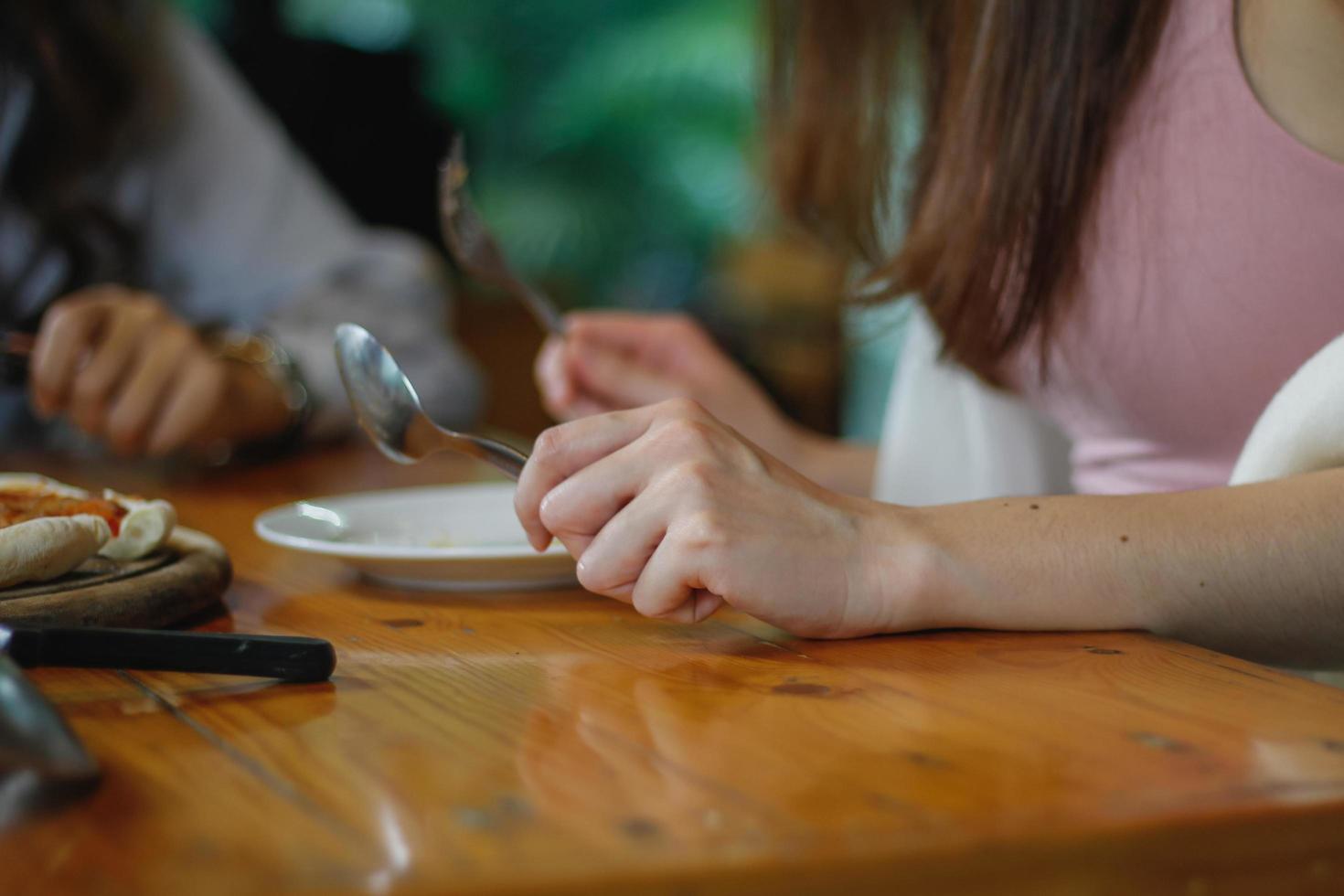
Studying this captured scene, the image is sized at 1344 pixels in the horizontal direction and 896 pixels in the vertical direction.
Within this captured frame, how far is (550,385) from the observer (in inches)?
45.8

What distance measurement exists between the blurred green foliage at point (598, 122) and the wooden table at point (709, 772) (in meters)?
3.20

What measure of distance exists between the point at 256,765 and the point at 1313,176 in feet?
2.03

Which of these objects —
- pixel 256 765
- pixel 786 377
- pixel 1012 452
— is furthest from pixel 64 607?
pixel 786 377

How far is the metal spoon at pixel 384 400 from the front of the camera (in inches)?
28.4

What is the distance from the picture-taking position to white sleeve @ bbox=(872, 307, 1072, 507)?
1.11 m

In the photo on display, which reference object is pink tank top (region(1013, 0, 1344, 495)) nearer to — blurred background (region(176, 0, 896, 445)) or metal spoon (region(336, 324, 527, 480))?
metal spoon (region(336, 324, 527, 480))

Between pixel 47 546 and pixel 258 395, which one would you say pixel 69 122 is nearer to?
pixel 258 395

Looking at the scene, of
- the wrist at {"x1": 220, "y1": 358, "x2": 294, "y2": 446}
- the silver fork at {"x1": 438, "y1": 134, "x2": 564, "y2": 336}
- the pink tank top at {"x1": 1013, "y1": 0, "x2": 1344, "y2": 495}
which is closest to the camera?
the pink tank top at {"x1": 1013, "y1": 0, "x2": 1344, "y2": 495}

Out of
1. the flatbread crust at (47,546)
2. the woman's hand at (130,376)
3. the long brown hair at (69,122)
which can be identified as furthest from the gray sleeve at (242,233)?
the flatbread crust at (47,546)

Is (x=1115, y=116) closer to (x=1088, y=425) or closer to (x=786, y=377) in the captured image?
(x=1088, y=425)

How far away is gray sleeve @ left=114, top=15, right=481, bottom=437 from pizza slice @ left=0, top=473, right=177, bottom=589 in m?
0.98

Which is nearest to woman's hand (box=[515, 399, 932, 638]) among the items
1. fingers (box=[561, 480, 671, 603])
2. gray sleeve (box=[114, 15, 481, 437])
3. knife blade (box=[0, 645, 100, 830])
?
fingers (box=[561, 480, 671, 603])

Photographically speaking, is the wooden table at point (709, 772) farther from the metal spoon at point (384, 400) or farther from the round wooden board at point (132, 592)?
the metal spoon at point (384, 400)

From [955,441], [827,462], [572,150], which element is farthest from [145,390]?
[572,150]
